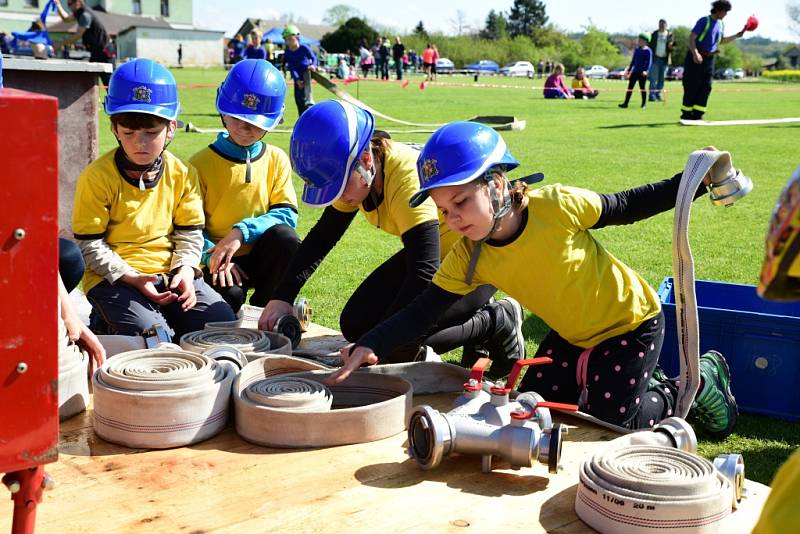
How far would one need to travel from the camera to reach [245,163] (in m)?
4.70

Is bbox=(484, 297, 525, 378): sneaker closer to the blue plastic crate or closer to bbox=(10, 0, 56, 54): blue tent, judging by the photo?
the blue plastic crate

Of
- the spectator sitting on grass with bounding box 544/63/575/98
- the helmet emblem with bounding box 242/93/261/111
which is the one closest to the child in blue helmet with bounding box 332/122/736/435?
the helmet emblem with bounding box 242/93/261/111

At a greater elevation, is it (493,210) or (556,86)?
(493,210)

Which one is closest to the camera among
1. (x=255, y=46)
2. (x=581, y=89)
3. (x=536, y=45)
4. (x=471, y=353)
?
(x=471, y=353)

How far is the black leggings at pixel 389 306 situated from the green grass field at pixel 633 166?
0.53m

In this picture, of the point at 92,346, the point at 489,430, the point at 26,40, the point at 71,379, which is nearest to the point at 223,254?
the point at 92,346

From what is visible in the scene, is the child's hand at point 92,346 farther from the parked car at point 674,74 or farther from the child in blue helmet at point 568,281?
the parked car at point 674,74

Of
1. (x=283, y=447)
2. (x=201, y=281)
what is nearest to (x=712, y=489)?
(x=283, y=447)

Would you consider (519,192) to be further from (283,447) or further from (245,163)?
(245,163)

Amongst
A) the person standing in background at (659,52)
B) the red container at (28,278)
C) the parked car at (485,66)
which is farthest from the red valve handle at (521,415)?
the parked car at (485,66)

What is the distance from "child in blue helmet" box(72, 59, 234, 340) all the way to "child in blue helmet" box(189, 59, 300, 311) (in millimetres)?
226

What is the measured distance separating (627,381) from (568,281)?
427 millimetres

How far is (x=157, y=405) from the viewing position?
3059 mm

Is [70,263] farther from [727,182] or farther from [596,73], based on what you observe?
[596,73]
